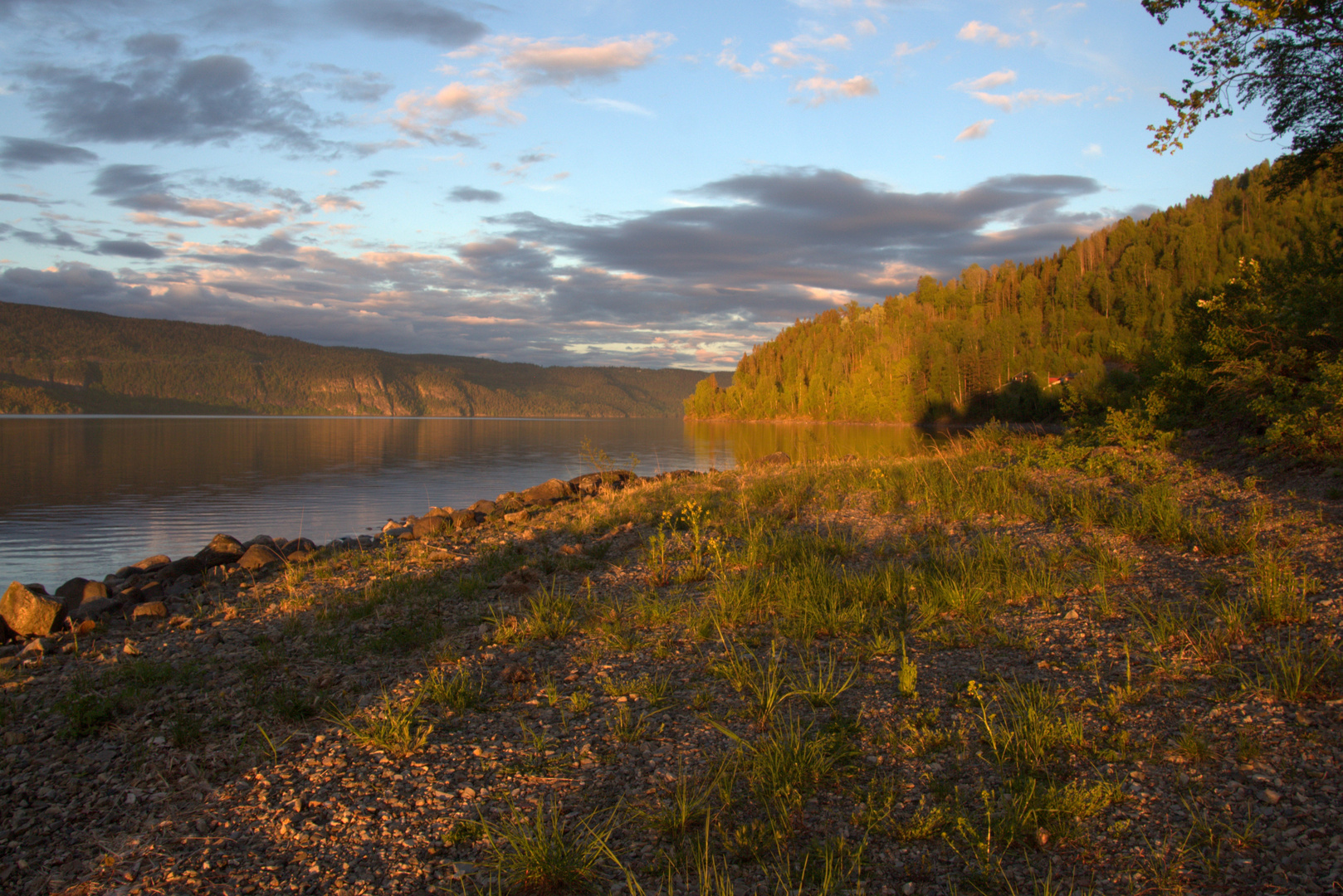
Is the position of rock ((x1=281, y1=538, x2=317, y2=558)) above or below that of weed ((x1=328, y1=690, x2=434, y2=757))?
below

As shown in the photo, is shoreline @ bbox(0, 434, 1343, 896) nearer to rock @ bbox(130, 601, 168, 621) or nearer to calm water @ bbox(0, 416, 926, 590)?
rock @ bbox(130, 601, 168, 621)

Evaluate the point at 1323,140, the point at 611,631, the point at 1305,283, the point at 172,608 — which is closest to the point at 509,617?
the point at 611,631

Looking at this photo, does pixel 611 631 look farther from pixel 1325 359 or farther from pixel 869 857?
pixel 1325 359

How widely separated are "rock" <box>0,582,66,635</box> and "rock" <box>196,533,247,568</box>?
4.06 meters

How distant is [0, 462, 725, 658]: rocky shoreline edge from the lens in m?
7.62

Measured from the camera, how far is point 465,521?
13906 millimetres

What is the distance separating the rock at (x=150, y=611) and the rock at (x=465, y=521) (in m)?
5.42

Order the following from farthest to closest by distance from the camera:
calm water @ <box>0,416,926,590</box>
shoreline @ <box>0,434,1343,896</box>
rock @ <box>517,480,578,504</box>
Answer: rock @ <box>517,480,578,504</box>, calm water @ <box>0,416,926,590</box>, shoreline @ <box>0,434,1343,896</box>

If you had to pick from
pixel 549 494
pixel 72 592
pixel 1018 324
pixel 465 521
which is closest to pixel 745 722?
pixel 465 521

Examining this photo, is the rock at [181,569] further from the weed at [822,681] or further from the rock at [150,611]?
the weed at [822,681]

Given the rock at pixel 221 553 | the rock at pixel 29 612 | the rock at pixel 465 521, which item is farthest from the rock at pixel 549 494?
the rock at pixel 29 612

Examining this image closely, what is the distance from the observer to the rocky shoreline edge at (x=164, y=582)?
7.62 meters

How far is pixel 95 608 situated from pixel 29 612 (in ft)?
5.59

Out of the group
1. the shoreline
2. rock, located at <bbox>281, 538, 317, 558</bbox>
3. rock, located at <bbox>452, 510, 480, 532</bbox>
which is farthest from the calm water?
the shoreline
